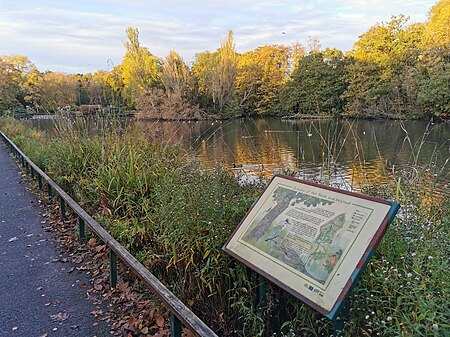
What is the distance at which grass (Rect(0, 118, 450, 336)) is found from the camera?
180 cm

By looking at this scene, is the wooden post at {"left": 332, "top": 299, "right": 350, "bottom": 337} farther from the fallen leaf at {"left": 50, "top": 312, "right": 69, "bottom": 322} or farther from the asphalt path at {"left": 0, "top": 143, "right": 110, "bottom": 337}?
the fallen leaf at {"left": 50, "top": 312, "right": 69, "bottom": 322}

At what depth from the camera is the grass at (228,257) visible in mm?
1799

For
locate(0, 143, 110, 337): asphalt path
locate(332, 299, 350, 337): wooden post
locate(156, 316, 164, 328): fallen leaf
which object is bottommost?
locate(0, 143, 110, 337): asphalt path

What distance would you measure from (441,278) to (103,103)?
22.1 feet

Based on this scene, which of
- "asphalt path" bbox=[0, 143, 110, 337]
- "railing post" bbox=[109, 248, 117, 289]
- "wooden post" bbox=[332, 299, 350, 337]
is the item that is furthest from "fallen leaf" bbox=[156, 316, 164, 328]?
"wooden post" bbox=[332, 299, 350, 337]

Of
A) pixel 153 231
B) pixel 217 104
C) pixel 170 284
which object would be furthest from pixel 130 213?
pixel 217 104

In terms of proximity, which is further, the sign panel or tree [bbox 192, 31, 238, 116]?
tree [bbox 192, 31, 238, 116]

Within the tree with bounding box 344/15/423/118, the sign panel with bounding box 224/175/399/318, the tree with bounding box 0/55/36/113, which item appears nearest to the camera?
the sign panel with bounding box 224/175/399/318

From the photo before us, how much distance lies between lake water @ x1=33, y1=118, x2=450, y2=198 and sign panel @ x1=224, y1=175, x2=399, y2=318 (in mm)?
1838

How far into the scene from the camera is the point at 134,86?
11523 millimetres

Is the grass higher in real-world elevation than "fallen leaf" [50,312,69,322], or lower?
higher

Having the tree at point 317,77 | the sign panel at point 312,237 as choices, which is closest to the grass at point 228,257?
the sign panel at point 312,237

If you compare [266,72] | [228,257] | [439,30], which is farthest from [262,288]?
[266,72]

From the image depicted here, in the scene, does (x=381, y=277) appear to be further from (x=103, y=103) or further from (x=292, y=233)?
(x=103, y=103)
